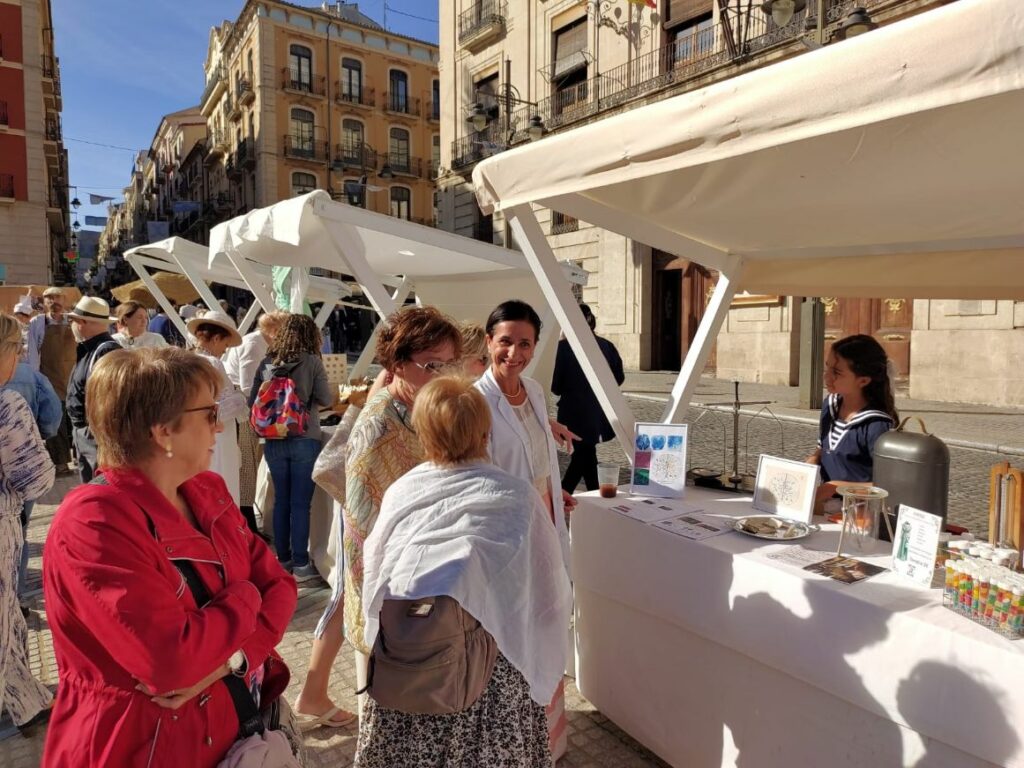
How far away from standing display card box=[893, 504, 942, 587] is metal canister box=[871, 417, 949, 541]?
0.15 meters

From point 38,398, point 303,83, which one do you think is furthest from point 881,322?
point 303,83

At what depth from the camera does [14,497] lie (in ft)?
7.99

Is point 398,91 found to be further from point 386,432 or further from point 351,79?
point 386,432

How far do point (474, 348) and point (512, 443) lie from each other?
1.38 meters

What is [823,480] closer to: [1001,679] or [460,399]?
[1001,679]

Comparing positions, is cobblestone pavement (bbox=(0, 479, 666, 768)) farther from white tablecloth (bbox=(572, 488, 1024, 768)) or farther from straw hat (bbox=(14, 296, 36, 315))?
straw hat (bbox=(14, 296, 36, 315))

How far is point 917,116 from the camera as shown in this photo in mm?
1618

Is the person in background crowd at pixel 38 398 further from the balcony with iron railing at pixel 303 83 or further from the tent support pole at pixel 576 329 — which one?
the balcony with iron railing at pixel 303 83

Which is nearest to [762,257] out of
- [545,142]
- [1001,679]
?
[545,142]

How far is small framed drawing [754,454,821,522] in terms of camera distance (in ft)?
Answer: 7.73

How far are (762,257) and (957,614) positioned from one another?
206cm

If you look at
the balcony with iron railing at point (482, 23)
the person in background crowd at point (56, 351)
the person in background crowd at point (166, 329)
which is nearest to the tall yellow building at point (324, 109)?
the balcony with iron railing at point (482, 23)

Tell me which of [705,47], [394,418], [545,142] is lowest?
[394,418]

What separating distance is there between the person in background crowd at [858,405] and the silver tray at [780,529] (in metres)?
0.52
